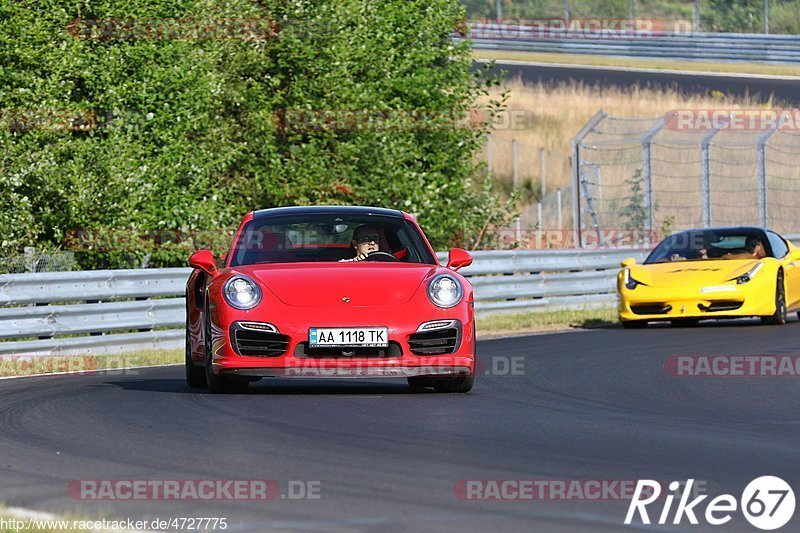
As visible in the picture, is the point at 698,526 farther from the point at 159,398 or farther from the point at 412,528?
the point at 159,398

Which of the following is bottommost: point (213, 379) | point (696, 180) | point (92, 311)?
point (696, 180)

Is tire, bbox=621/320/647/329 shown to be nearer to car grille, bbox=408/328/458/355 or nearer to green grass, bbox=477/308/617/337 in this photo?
green grass, bbox=477/308/617/337

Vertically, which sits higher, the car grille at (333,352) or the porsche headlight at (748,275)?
the car grille at (333,352)

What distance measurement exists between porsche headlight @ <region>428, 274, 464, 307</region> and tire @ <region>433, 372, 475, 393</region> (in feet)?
1.94

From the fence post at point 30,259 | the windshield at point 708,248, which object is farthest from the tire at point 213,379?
the windshield at point 708,248

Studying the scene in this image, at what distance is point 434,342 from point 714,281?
346 inches

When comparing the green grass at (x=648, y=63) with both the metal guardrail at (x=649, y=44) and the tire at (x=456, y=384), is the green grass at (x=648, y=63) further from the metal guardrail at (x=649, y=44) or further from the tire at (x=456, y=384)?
the tire at (x=456, y=384)

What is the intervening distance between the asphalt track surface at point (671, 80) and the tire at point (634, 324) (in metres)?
24.4

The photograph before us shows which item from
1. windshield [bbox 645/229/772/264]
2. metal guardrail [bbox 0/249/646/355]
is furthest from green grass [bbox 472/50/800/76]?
metal guardrail [bbox 0/249/646/355]

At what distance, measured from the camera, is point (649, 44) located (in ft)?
166

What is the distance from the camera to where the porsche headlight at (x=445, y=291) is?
34.2 ft

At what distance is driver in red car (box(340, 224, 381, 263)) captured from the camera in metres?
11.3

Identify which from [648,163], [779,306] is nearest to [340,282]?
[779,306]

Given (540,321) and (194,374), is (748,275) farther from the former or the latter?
(194,374)
